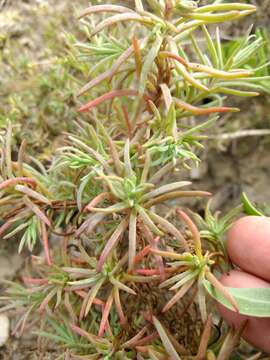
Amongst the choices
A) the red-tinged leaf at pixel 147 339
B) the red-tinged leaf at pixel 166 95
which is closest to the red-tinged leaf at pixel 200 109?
the red-tinged leaf at pixel 166 95

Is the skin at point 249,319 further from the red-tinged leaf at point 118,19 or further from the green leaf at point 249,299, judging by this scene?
the red-tinged leaf at point 118,19

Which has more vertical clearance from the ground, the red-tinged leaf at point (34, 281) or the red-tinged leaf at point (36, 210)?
the red-tinged leaf at point (36, 210)

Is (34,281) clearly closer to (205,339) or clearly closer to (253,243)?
(205,339)

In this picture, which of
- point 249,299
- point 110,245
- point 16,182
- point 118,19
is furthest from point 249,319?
point 118,19

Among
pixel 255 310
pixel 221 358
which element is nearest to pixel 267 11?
pixel 255 310

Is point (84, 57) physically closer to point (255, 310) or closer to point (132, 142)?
point (132, 142)
